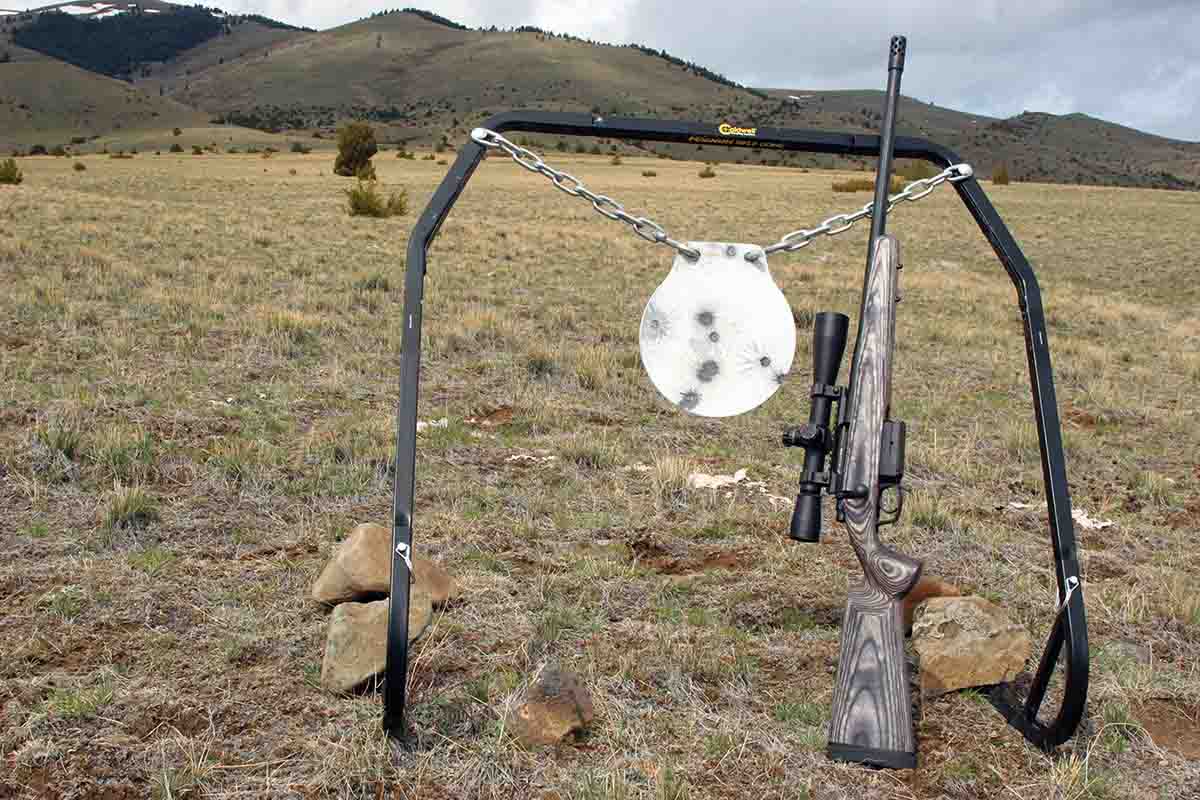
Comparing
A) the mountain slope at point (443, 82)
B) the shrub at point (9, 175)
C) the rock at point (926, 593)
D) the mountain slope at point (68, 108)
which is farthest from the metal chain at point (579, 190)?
the mountain slope at point (443, 82)

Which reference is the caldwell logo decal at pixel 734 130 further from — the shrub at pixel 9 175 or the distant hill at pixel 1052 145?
the distant hill at pixel 1052 145

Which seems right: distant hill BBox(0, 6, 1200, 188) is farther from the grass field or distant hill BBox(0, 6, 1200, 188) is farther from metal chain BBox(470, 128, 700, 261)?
metal chain BBox(470, 128, 700, 261)

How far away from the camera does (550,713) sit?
3.10 m

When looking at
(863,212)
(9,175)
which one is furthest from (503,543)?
(9,175)

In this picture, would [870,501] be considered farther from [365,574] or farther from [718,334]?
[365,574]

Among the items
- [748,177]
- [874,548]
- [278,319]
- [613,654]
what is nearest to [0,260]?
[278,319]

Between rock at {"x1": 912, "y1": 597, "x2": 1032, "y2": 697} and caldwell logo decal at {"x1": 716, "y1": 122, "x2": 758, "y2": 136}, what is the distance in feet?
6.58

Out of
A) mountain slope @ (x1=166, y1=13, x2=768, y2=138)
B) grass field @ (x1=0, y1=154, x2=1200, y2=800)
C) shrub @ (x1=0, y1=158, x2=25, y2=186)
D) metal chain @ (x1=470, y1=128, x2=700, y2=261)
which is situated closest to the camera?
grass field @ (x1=0, y1=154, x2=1200, y2=800)

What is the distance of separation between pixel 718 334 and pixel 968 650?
5.05 feet

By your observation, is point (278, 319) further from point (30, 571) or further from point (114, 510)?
point (30, 571)

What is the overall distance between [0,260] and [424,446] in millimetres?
8586

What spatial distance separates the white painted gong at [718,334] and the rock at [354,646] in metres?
1.30

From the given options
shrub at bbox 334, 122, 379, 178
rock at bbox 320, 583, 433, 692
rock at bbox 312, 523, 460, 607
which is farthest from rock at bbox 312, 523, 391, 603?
shrub at bbox 334, 122, 379, 178

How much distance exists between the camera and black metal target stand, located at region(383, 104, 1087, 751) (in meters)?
2.90
